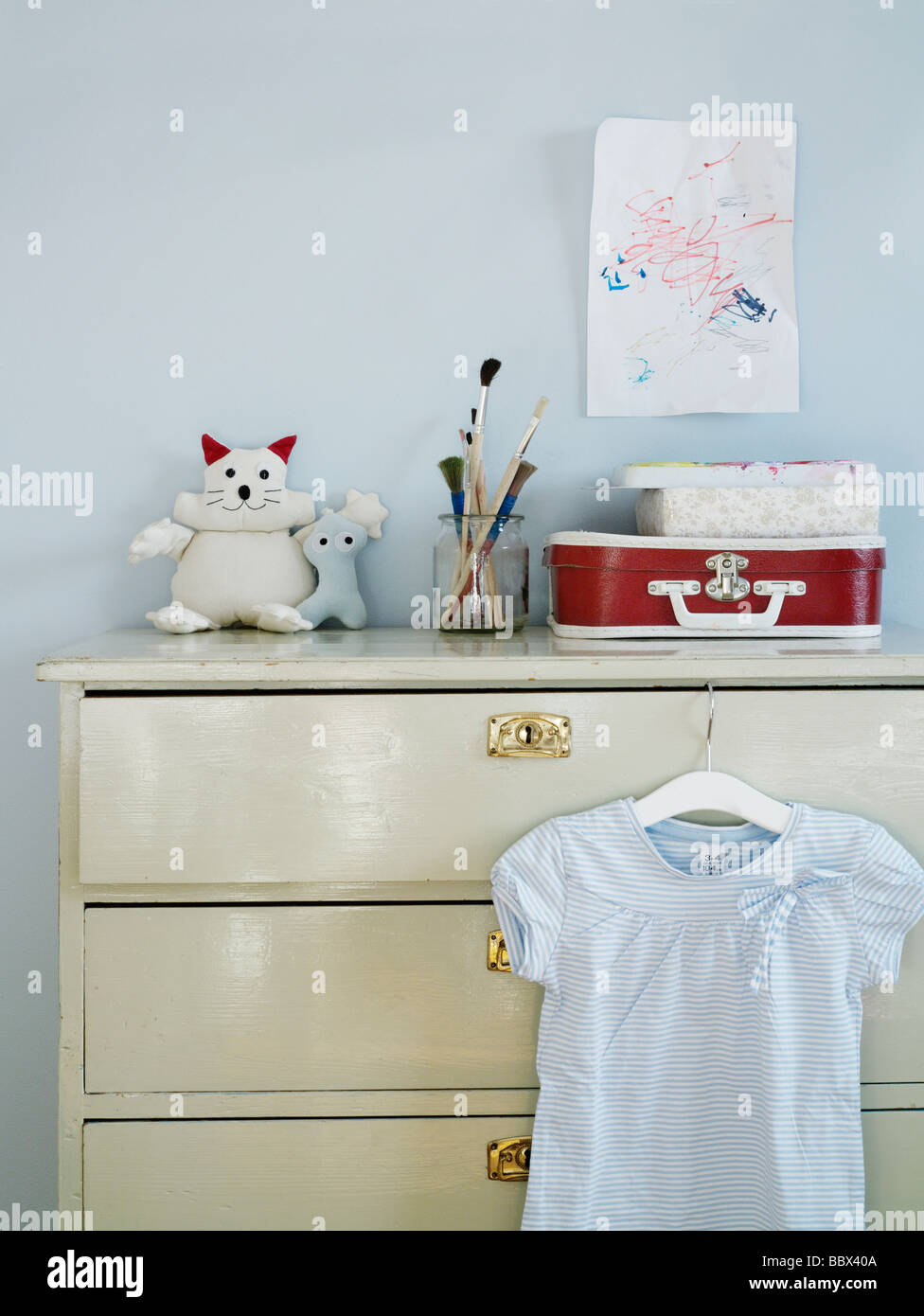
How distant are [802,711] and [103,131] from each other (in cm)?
126

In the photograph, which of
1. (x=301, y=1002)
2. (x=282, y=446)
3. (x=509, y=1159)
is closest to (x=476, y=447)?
(x=282, y=446)

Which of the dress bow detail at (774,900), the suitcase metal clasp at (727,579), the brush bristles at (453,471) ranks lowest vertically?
the dress bow detail at (774,900)

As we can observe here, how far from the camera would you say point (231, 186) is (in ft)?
4.96

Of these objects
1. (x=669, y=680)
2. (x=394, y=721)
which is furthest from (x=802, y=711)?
(x=394, y=721)

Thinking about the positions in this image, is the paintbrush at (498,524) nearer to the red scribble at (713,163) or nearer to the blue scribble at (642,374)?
the blue scribble at (642,374)

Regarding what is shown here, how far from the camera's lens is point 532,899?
1088mm

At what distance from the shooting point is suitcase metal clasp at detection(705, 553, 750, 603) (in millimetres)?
1247

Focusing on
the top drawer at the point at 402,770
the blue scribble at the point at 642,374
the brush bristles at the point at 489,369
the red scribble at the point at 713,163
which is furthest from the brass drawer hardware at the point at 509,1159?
the red scribble at the point at 713,163

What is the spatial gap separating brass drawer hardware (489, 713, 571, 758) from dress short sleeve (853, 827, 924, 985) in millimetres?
344

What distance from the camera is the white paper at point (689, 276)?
4.99ft

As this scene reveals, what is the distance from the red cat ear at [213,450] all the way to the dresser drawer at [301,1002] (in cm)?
64
